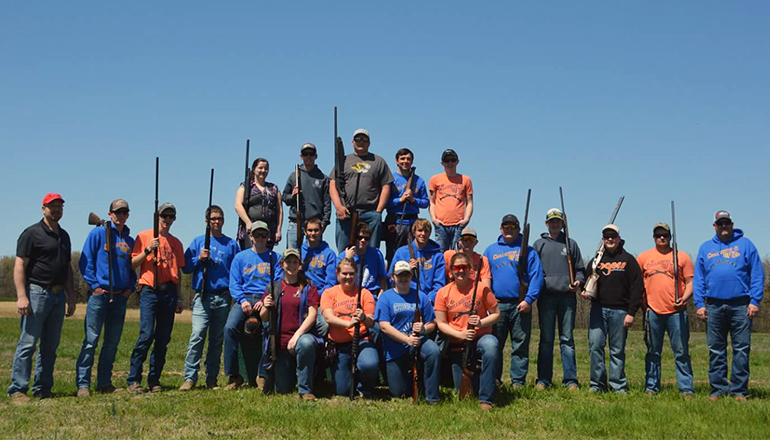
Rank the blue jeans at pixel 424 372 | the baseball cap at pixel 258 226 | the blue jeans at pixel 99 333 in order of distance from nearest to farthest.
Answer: the blue jeans at pixel 424 372, the blue jeans at pixel 99 333, the baseball cap at pixel 258 226

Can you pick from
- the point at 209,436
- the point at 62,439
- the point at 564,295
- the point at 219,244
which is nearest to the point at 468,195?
the point at 564,295

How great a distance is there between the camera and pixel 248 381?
11.7 meters

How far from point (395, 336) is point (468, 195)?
331 centimetres

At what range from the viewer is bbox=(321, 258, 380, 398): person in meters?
10.3

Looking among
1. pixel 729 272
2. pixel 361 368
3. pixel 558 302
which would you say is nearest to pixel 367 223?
pixel 361 368

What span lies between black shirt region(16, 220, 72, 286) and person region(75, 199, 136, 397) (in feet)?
1.08

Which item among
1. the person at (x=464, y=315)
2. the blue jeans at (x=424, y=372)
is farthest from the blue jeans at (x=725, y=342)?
the blue jeans at (x=424, y=372)

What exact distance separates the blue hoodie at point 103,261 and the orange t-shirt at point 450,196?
4931 mm

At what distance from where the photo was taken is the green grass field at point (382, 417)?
8.54 m

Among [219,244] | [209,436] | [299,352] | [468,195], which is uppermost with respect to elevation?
[468,195]

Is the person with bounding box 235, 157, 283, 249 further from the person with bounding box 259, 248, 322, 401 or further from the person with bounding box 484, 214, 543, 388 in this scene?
the person with bounding box 484, 214, 543, 388

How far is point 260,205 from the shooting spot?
40.3ft

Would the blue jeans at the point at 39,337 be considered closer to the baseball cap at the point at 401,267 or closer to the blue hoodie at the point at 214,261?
the blue hoodie at the point at 214,261

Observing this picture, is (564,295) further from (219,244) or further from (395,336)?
(219,244)
